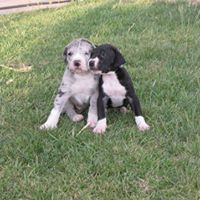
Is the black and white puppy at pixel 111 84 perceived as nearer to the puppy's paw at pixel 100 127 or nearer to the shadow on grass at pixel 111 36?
the puppy's paw at pixel 100 127

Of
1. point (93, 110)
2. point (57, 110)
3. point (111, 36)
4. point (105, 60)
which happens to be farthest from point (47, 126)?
point (111, 36)

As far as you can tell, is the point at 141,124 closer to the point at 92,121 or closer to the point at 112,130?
the point at 112,130

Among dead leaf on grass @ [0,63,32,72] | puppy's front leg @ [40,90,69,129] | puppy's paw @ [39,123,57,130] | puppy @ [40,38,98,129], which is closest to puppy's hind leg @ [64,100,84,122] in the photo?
puppy @ [40,38,98,129]

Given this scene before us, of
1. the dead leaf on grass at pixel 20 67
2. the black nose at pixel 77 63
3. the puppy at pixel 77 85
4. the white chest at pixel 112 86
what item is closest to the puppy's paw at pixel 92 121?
the puppy at pixel 77 85

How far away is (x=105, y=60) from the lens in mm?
4125

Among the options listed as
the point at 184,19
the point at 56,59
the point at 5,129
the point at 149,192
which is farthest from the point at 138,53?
the point at 149,192

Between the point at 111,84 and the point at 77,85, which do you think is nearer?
the point at 111,84

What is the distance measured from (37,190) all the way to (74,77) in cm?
124

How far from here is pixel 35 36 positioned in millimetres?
7609

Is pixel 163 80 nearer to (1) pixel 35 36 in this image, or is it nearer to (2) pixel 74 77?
(2) pixel 74 77

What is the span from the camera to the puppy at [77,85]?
4.23 metres

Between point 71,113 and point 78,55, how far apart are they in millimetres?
540

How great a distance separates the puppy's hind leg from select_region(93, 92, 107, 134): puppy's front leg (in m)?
0.26

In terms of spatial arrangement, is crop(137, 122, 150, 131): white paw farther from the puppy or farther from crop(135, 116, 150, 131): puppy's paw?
the puppy
